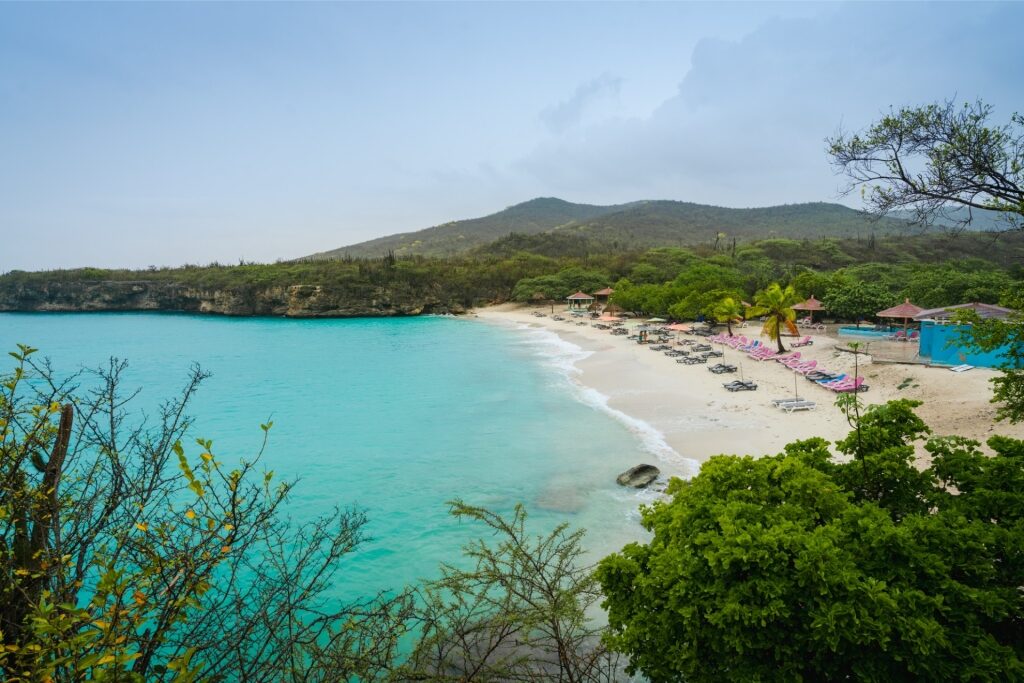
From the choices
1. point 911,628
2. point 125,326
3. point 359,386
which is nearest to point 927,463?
point 911,628

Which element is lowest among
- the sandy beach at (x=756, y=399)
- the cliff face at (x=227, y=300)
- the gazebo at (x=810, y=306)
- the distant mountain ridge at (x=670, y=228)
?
the sandy beach at (x=756, y=399)

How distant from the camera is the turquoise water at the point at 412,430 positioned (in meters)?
14.4

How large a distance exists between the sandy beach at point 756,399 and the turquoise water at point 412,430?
1.97 metres

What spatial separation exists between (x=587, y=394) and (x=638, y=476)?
12076mm

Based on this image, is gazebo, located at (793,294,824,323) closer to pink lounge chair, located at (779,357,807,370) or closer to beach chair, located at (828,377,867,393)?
pink lounge chair, located at (779,357,807,370)

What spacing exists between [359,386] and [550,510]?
2314cm

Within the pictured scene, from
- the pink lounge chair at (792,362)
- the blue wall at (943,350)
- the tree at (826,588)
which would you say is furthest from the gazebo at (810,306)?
the tree at (826,588)

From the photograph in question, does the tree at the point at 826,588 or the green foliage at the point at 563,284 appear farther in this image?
the green foliage at the point at 563,284

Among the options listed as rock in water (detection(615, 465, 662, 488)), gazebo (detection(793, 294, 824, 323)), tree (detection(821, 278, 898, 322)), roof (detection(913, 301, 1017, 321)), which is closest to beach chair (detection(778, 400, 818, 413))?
rock in water (detection(615, 465, 662, 488))

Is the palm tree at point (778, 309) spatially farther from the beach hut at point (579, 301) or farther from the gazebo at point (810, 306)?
the beach hut at point (579, 301)

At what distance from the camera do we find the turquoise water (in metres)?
14.4

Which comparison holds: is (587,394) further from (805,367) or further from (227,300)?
(227,300)

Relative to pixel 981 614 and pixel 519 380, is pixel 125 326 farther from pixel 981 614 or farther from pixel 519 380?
pixel 981 614

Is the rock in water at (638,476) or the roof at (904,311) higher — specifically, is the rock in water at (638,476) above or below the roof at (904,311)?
below
